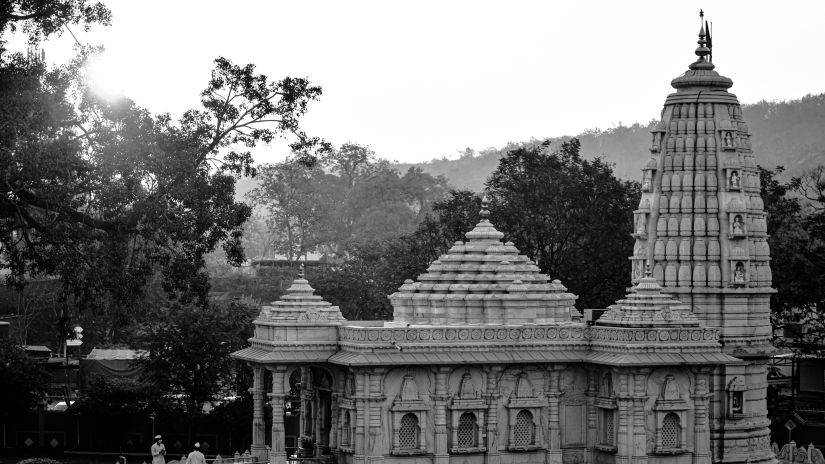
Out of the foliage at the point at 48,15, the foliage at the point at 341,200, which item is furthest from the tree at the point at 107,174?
the foliage at the point at 341,200

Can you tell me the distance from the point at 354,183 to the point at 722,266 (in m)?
62.8

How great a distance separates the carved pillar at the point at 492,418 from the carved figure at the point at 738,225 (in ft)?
33.1

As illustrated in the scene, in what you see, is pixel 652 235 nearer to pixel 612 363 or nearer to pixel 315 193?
pixel 612 363

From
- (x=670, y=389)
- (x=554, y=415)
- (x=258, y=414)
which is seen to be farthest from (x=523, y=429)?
(x=258, y=414)

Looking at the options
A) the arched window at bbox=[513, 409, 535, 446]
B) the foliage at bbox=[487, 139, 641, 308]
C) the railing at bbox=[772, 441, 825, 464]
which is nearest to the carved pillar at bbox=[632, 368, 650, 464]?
the arched window at bbox=[513, 409, 535, 446]

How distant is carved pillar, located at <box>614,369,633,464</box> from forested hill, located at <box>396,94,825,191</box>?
11330 cm

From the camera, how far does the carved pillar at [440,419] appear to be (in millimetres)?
39281

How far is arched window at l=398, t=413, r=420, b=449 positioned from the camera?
39.2 metres

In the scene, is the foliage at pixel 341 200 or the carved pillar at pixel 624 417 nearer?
the carved pillar at pixel 624 417

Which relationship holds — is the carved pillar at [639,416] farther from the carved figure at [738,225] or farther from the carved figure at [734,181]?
the carved figure at [734,181]

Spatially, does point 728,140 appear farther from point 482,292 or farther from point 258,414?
point 258,414

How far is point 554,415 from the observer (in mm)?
40531

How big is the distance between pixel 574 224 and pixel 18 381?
68.1 ft

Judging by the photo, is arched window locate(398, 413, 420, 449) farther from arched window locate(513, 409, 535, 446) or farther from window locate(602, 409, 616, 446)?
window locate(602, 409, 616, 446)
